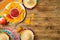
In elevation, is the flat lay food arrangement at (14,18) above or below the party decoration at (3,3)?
below

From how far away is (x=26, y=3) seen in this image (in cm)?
151

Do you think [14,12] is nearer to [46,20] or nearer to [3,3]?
[3,3]

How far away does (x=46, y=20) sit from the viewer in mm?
1518

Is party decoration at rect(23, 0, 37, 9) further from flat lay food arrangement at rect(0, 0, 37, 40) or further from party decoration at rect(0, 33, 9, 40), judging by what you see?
party decoration at rect(0, 33, 9, 40)

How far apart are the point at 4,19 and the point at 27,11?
229 millimetres

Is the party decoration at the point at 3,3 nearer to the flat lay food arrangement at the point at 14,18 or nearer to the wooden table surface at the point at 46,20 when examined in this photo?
the flat lay food arrangement at the point at 14,18

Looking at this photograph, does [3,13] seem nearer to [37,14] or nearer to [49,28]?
[37,14]

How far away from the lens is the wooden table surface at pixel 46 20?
59.4 inches

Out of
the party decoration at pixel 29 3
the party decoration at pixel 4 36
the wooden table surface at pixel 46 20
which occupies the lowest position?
the party decoration at pixel 4 36

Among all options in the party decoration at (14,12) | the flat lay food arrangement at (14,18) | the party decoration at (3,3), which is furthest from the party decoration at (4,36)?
the party decoration at (3,3)

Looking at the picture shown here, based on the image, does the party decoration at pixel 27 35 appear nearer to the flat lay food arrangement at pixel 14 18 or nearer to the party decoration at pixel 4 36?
the flat lay food arrangement at pixel 14 18

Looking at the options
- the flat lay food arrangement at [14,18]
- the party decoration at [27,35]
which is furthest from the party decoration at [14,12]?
the party decoration at [27,35]

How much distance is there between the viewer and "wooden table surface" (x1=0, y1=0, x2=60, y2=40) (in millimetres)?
1508

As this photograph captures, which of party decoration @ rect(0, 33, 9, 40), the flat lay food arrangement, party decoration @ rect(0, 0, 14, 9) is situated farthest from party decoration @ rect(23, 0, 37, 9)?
party decoration @ rect(0, 33, 9, 40)
